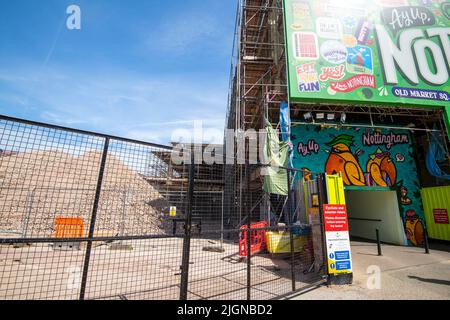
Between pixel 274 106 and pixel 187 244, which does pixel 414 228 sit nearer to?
pixel 274 106

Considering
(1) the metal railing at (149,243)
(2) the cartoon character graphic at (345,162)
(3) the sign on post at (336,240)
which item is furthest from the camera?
(2) the cartoon character graphic at (345,162)

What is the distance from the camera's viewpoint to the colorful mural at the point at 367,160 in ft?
40.7

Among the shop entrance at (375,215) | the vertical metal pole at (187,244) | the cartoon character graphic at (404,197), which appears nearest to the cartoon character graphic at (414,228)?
the shop entrance at (375,215)

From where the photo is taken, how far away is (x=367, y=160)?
1273 cm

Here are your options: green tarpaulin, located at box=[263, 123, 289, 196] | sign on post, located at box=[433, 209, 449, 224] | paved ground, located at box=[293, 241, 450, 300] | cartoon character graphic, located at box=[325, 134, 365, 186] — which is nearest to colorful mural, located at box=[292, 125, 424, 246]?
cartoon character graphic, located at box=[325, 134, 365, 186]

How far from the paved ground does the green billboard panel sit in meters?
6.77

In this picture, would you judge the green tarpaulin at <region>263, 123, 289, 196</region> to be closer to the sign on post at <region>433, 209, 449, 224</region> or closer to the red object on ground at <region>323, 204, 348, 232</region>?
the red object on ground at <region>323, 204, 348, 232</region>

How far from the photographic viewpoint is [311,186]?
23.5 feet

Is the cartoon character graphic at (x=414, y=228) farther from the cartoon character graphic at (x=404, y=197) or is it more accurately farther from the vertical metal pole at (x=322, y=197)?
the vertical metal pole at (x=322, y=197)

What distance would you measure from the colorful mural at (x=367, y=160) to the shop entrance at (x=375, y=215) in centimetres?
40

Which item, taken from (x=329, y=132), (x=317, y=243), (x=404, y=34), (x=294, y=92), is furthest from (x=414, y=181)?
(x=317, y=243)
